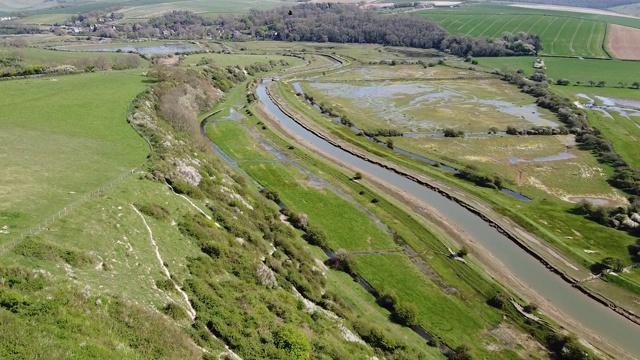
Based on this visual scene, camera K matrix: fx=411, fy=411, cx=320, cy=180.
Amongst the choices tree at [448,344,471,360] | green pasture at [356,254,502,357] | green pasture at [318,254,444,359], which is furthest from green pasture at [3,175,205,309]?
tree at [448,344,471,360]

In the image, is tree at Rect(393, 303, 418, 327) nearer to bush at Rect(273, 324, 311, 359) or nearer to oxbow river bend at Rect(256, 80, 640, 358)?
bush at Rect(273, 324, 311, 359)

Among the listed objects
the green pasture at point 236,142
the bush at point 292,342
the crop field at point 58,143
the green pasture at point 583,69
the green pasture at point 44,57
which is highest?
the green pasture at point 44,57

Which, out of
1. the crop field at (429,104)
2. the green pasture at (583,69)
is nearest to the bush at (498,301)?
the crop field at (429,104)

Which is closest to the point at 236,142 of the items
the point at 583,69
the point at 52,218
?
the point at 52,218

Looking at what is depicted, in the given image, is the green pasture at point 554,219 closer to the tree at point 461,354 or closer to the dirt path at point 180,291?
the tree at point 461,354

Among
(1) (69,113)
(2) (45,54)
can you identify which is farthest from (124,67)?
(1) (69,113)

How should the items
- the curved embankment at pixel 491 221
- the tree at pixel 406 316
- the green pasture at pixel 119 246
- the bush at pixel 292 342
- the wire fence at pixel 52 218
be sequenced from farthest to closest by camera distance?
the curved embankment at pixel 491 221, the tree at pixel 406 316, the bush at pixel 292 342, the wire fence at pixel 52 218, the green pasture at pixel 119 246
